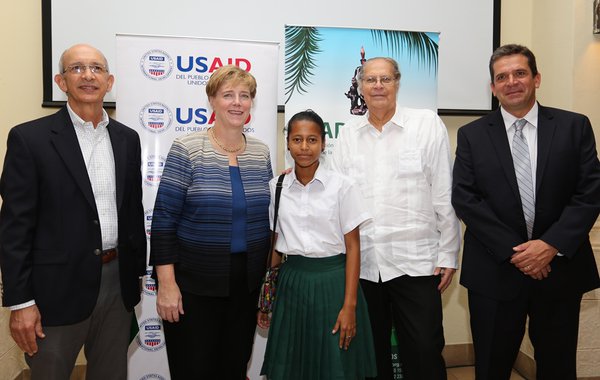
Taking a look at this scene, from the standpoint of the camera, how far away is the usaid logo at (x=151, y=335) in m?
2.89

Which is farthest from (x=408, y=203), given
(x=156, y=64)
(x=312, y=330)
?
(x=156, y=64)

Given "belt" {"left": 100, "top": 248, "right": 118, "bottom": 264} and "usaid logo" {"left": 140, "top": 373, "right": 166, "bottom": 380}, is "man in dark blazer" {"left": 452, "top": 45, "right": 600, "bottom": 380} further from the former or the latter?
Answer: "usaid logo" {"left": 140, "top": 373, "right": 166, "bottom": 380}

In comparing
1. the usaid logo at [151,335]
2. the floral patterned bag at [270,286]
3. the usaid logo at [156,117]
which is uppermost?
the usaid logo at [156,117]

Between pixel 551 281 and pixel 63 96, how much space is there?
3.04 m

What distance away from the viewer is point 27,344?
5.74ft

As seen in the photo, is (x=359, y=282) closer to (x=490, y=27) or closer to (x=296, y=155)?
(x=296, y=155)

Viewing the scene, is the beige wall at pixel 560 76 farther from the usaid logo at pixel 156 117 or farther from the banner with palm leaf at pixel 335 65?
the banner with palm leaf at pixel 335 65

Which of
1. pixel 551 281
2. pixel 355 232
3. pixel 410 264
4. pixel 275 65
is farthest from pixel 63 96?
pixel 551 281

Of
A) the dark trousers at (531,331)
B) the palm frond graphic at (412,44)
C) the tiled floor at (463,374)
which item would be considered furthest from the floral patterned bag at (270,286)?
the tiled floor at (463,374)

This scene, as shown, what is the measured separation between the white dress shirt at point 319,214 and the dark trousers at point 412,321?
1.18 feet

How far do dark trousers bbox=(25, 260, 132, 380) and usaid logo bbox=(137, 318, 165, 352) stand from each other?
86cm

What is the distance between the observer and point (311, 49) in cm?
294

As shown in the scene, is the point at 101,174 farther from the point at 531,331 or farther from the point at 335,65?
the point at 531,331

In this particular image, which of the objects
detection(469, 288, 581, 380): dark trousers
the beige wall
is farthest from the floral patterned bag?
the beige wall
